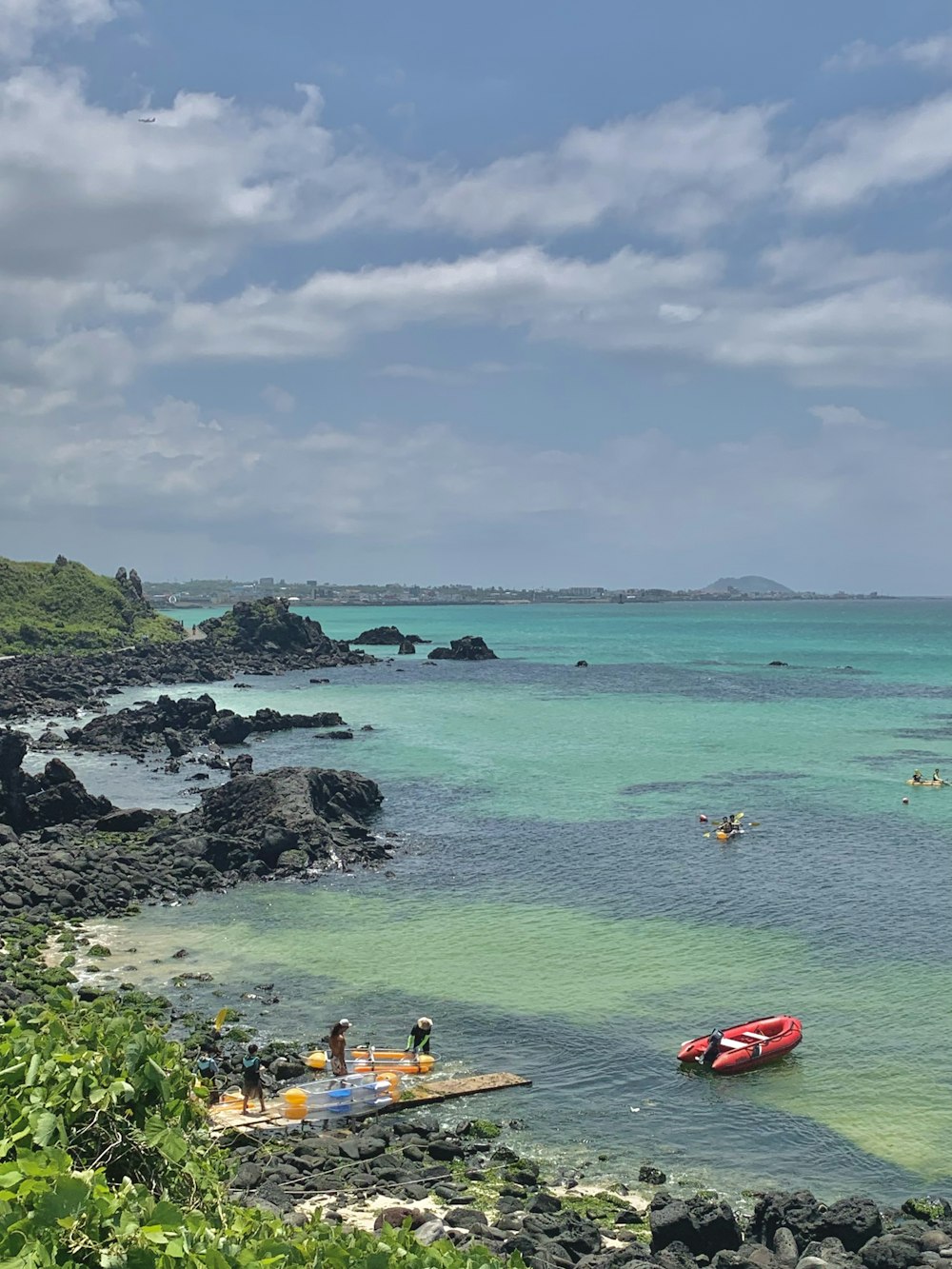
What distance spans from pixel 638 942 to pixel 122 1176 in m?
27.4

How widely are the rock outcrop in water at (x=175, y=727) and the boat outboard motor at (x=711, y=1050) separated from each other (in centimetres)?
5242

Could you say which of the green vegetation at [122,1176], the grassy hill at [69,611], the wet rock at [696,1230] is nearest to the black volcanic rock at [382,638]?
the grassy hill at [69,611]

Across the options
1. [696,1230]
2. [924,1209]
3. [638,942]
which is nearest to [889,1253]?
[924,1209]

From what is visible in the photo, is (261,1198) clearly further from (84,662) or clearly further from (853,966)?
(84,662)

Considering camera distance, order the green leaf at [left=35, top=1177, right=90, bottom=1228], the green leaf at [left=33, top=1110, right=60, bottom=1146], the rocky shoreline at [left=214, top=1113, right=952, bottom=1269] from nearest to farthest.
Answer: the green leaf at [left=35, top=1177, right=90, bottom=1228]
the green leaf at [left=33, top=1110, right=60, bottom=1146]
the rocky shoreline at [left=214, top=1113, right=952, bottom=1269]

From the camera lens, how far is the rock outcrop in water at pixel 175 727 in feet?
252

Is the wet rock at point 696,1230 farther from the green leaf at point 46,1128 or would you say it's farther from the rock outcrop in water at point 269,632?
the rock outcrop in water at point 269,632

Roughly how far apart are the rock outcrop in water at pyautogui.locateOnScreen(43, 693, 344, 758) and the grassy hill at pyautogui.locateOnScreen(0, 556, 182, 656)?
185 ft

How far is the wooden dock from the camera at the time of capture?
23.1 m

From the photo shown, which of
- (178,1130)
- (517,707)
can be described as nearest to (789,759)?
(517,707)

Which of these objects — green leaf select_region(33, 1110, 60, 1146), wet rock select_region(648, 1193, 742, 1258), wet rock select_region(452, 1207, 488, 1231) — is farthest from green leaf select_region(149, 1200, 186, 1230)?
wet rock select_region(648, 1193, 742, 1258)

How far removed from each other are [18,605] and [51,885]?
121288mm

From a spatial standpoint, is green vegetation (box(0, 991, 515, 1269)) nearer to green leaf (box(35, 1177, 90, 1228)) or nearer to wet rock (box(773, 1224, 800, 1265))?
green leaf (box(35, 1177, 90, 1228))

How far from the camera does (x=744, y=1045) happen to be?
27.2 metres
